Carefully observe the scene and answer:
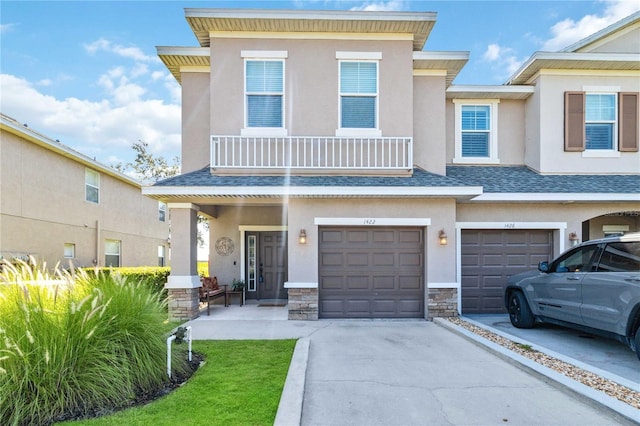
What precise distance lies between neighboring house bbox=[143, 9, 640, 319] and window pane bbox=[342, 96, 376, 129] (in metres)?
0.04

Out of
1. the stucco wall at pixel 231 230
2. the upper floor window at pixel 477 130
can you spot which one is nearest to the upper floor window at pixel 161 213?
the stucco wall at pixel 231 230

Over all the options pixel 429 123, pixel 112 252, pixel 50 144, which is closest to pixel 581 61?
pixel 429 123

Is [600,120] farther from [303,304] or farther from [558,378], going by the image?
[303,304]

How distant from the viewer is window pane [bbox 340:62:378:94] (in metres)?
9.84

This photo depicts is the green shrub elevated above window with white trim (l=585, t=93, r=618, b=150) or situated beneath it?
situated beneath

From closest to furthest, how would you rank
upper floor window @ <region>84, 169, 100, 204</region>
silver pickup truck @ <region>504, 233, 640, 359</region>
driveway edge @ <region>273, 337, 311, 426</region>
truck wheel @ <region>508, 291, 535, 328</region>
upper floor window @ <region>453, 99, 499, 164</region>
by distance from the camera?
1. driveway edge @ <region>273, 337, 311, 426</region>
2. silver pickup truck @ <region>504, 233, 640, 359</region>
3. truck wheel @ <region>508, 291, 535, 328</region>
4. upper floor window @ <region>453, 99, 499, 164</region>
5. upper floor window @ <region>84, 169, 100, 204</region>

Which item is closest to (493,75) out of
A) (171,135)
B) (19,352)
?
(19,352)

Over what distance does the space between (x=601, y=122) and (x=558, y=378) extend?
9050 mm

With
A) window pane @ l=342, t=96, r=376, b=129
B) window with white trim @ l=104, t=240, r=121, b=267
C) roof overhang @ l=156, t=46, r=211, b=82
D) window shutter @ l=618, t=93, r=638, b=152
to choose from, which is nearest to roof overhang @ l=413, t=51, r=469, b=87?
window pane @ l=342, t=96, r=376, b=129

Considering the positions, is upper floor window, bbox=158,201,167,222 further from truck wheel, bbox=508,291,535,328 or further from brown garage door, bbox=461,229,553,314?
truck wheel, bbox=508,291,535,328

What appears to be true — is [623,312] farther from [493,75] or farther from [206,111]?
[493,75]

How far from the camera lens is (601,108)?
10.9 metres

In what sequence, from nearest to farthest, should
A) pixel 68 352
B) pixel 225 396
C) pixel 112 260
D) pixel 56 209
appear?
pixel 68 352, pixel 225 396, pixel 56 209, pixel 112 260

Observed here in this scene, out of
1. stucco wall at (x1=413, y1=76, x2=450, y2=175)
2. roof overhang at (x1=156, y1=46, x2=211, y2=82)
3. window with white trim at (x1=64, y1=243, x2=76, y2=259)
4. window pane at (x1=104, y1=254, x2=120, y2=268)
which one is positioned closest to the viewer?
roof overhang at (x1=156, y1=46, x2=211, y2=82)
